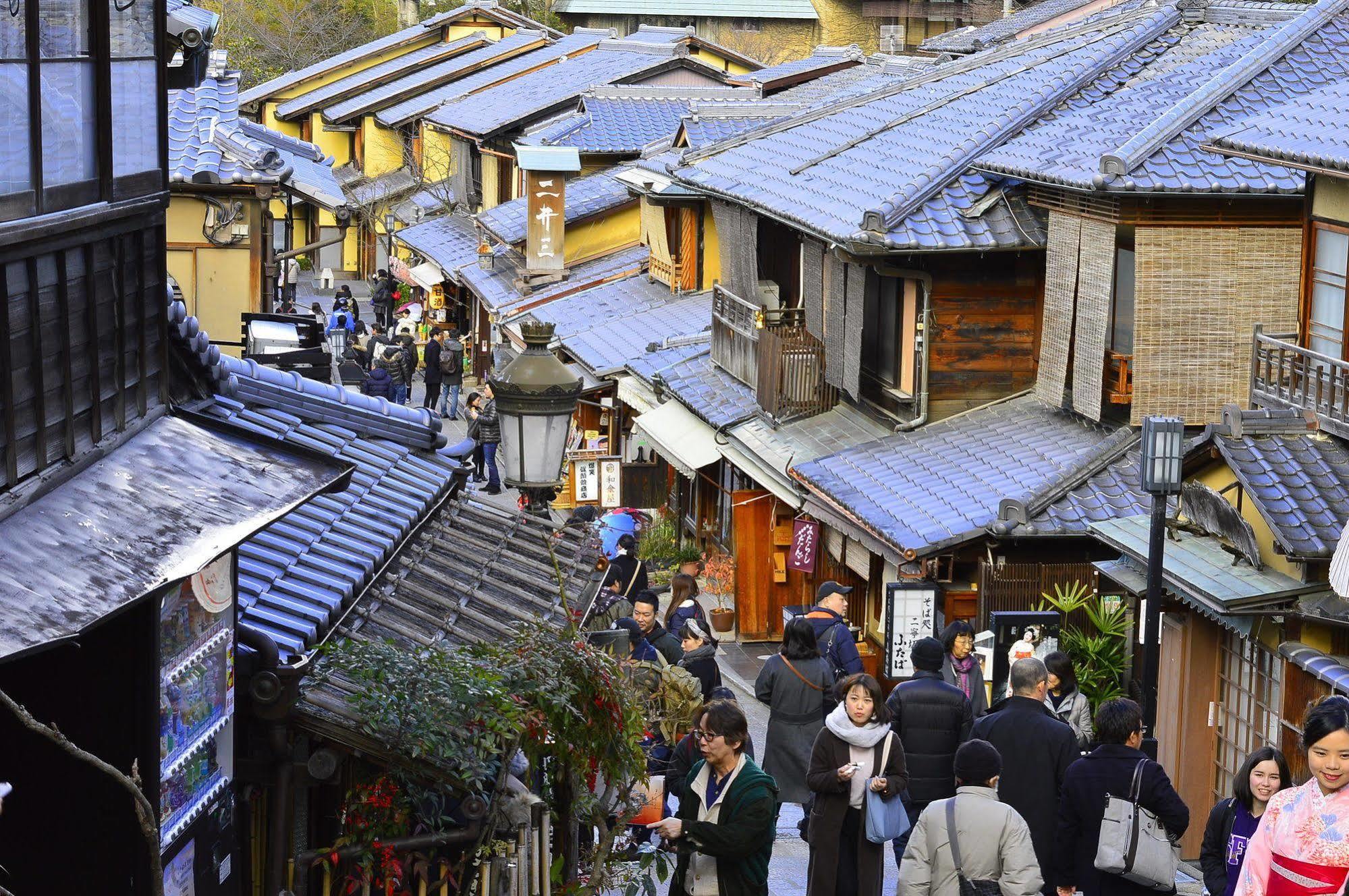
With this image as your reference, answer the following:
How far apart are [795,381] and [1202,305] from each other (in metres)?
6.70

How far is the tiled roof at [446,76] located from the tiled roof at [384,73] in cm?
28

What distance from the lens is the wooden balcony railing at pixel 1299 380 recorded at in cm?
1376

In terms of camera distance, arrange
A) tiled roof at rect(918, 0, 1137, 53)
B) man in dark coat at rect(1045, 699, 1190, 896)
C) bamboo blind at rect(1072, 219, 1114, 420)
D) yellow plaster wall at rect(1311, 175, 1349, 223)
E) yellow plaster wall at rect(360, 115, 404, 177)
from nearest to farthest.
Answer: man in dark coat at rect(1045, 699, 1190, 896) < yellow plaster wall at rect(1311, 175, 1349, 223) < bamboo blind at rect(1072, 219, 1114, 420) < tiled roof at rect(918, 0, 1137, 53) < yellow plaster wall at rect(360, 115, 404, 177)

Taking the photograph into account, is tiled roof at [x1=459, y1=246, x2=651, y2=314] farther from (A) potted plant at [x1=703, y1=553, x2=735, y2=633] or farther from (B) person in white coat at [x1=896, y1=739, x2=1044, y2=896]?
(B) person in white coat at [x1=896, y1=739, x2=1044, y2=896]

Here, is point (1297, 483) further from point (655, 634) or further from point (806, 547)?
point (806, 547)

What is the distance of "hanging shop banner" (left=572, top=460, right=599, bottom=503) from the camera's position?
26.2m

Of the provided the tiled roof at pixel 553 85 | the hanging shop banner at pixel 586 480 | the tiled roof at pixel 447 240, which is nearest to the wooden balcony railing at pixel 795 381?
the hanging shop banner at pixel 586 480

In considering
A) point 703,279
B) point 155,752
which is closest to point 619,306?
point 703,279

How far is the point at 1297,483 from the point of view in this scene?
13.1 metres

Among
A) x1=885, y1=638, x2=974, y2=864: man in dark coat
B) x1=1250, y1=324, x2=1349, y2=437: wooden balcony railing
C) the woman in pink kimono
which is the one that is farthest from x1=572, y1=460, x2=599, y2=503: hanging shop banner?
the woman in pink kimono

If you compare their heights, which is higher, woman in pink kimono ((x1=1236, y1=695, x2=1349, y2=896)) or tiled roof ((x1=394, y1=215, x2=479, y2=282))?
woman in pink kimono ((x1=1236, y1=695, x2=1349, y2=896))

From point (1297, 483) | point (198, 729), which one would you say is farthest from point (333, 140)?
point (198, 729)

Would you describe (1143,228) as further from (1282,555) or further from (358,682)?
(358,682)

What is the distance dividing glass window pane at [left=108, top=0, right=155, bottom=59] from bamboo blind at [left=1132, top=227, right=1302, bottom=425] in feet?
39.4
